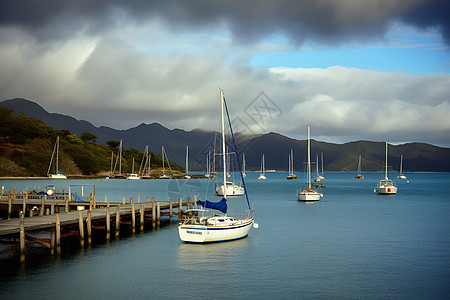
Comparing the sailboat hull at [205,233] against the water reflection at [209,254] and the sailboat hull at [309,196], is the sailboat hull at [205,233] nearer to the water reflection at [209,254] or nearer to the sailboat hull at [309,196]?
the water reflection at [209,254]

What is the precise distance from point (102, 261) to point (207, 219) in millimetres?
8817

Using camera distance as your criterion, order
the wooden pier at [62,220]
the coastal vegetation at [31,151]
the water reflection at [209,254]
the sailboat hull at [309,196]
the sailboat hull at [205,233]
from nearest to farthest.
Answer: the water reflection at [209,254], the wooden pier at [62,220], the sailboat hull at [205,233], the sailboat hull at [309,196], the coastal vegetation at [31,151]

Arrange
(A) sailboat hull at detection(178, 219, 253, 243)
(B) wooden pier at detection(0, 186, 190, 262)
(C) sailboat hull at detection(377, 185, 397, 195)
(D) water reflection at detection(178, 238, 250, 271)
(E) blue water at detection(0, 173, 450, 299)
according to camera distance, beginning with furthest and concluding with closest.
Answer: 1. (C) sailboat hull at detection(377, 185, 397, 195)
2. (A) sailboat hull at detection(178, 219, 253, 243)
3. (B) wooden pier at detection(0, 186, 190, 262)
4. (D) water reflection at detection(178, 238, 250, 271)
5. (E) blue water at detection(0, 173, 450, 299)

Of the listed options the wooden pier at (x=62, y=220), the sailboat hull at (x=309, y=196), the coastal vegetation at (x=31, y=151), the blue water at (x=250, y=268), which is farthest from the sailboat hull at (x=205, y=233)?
the coastal vegetation at (x=31, y=151)

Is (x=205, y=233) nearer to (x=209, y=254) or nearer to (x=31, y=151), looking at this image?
(x=209, y=254)

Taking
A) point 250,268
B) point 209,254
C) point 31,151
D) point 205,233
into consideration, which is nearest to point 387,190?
point 205,233

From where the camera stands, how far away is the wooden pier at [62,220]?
30.2m

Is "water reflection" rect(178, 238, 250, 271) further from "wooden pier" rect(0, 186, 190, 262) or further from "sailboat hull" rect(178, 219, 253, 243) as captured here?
"wooden pier" rect(0, 186, 190, 262)

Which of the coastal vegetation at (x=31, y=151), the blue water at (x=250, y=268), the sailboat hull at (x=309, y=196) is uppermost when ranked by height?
the coastal vegetation at (x=31, y=151)

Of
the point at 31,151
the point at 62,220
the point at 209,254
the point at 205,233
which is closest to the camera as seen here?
the point at 209,254

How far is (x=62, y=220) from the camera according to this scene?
3366 cm

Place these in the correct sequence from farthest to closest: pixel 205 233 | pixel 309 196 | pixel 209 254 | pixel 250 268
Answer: pixel 309 196 → pixel 205 233 → pixel 209 254 → pixel 250 268

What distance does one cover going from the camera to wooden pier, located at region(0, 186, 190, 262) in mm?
30250

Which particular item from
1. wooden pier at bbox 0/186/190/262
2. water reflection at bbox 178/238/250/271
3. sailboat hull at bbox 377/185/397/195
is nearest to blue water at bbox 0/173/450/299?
water reflection at bbox 178/238/250/271
